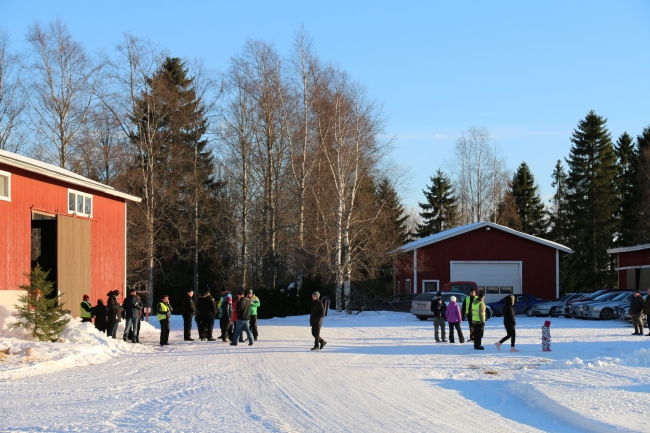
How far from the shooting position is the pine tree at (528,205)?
66250 mm

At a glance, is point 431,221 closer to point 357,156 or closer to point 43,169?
point 357,156

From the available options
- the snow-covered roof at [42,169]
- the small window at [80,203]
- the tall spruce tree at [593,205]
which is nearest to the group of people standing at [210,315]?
the snow-covered roof at [42,169]

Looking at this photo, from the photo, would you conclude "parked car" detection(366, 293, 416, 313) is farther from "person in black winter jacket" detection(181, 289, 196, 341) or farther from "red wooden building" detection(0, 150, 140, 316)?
"person in black winter jacket" detection(181, 289, 196, 341)

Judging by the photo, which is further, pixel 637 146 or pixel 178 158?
pixel 637 146

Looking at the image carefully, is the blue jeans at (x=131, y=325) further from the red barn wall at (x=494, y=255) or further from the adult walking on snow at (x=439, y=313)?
the red barn wall at (x=494, y=255)

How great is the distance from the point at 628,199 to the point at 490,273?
22.9 meters

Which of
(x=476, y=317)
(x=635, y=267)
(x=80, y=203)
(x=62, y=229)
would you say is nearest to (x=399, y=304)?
(x=635, y=267)

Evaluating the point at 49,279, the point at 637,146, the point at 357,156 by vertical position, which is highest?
the point at 637,146

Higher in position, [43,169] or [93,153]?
[93,153]

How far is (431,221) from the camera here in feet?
232

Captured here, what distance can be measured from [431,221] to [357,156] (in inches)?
1423

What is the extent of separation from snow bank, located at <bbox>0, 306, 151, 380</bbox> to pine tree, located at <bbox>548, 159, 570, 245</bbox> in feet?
160

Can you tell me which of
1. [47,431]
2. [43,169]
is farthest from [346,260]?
[47,431]

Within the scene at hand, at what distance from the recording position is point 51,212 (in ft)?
74.7
